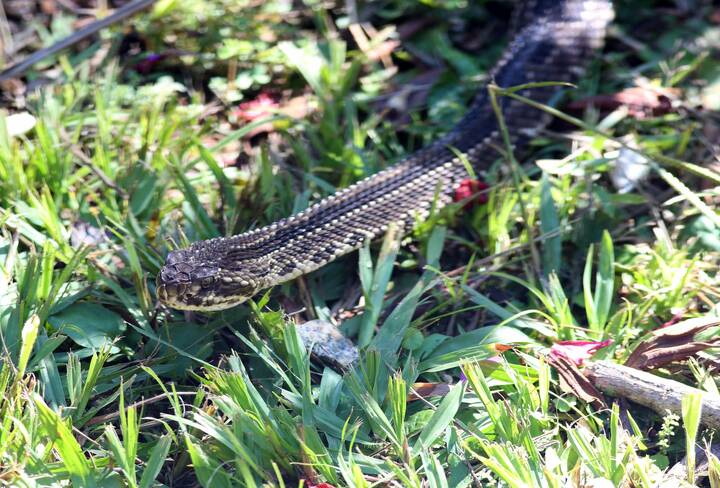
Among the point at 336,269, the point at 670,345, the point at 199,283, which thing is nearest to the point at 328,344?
the point at 199,283

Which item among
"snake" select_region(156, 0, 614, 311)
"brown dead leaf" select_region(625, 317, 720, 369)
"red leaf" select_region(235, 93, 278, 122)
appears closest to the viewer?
"brown dead leaf" select_region(625, 317, 720, 369)

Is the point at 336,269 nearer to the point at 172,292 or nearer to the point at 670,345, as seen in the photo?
the point at 172,292

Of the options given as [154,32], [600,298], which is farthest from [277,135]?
[600,298]

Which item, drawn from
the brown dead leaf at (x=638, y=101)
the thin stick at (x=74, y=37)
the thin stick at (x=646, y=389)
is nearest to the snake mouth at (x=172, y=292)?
the thin stick at (x=646, y=389)

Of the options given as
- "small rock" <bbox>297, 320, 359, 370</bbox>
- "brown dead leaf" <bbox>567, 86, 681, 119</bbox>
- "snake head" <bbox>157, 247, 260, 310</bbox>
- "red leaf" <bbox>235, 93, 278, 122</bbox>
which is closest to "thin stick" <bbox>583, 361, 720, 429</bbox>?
"small rock" <bbox>297, 320, 359, 370</bbox>

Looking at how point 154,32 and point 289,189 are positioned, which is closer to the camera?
point 289,189

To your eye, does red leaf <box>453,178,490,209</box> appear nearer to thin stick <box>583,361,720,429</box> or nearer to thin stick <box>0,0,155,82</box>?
thin stick <box>583,361,720,429</box>

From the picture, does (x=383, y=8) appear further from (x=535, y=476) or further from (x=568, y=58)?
(x=535, y=476)
